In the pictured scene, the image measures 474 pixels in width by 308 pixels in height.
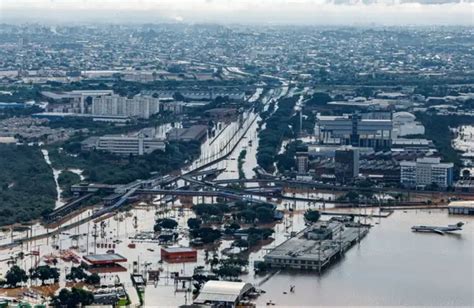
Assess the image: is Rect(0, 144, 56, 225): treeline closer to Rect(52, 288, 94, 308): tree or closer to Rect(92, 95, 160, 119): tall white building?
Rect(52, 288, 94, 308): tree

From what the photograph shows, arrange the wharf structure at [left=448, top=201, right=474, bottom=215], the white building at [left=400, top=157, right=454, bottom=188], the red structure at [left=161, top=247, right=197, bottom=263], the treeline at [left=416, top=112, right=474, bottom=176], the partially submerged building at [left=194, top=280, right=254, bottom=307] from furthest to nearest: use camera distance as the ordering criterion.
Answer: the treeline at [left=416, top=112, right=474, bottom=176] → the white building at [left=400, top=157, right=454, bottom=188] → the wharf structure at [left=448, top=201, right=474, bottom=215] → the red structure at [left=161, top=247, right=197, bottom=263] → the partially submerged building at [left=194, top=280, right=254, bottom=307]

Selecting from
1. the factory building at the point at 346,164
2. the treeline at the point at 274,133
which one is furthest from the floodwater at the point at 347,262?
the treeline at the point at 274,133

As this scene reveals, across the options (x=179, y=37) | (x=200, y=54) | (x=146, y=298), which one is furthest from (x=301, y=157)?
(x=179, y=37)

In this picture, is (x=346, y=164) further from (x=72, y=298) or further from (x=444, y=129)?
(x=72, y=298)

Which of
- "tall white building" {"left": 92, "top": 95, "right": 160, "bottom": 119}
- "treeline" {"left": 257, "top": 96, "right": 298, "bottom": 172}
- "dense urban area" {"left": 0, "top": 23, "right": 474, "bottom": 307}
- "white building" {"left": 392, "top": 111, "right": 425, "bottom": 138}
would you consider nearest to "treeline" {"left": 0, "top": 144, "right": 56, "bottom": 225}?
"dense urban area" {"left": 0, "top": 23, "right": 474, "bottom": 307}

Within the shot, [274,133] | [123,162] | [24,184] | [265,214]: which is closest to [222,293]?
[265,214]
